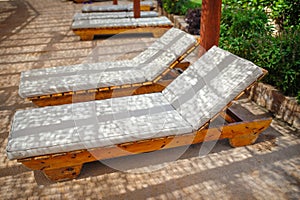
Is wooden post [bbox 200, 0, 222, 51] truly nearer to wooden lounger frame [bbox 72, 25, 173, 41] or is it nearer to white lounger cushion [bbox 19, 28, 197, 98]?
white lounger cushion [bbox 19, 28, 197, 98]

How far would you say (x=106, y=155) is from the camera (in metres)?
2.81

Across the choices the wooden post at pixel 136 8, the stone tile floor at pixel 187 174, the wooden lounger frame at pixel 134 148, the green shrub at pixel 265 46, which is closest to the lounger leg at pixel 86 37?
the wooden post at pixel 136 8

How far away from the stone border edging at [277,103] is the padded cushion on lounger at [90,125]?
147 cm

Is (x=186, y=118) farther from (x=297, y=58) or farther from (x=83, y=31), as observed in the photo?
(x=83, y=31)

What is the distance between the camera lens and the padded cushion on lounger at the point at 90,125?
264 centimetres

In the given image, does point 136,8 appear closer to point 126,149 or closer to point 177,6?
point 177,6

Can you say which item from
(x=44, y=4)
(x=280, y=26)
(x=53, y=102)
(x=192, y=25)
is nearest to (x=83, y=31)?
(x=192, y=25)

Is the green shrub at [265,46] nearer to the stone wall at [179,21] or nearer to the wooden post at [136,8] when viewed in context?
the stone wall at [179,21]

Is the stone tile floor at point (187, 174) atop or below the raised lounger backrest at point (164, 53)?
below

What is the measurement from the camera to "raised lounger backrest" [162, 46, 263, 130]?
3023 mm

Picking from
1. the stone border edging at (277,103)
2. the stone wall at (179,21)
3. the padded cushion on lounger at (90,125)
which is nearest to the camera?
the padded cushion on lounger at (90,125)

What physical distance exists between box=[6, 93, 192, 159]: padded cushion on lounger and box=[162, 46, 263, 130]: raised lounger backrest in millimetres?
139

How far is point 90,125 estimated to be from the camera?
2.91 metres

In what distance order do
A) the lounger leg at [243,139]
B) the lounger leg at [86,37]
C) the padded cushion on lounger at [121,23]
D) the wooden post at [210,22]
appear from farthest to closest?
the lounger leg at [86,37] → the padded cushion on lounger at [121,23] → the wooden post at [210,22] → the lounger leg at [243,139]
